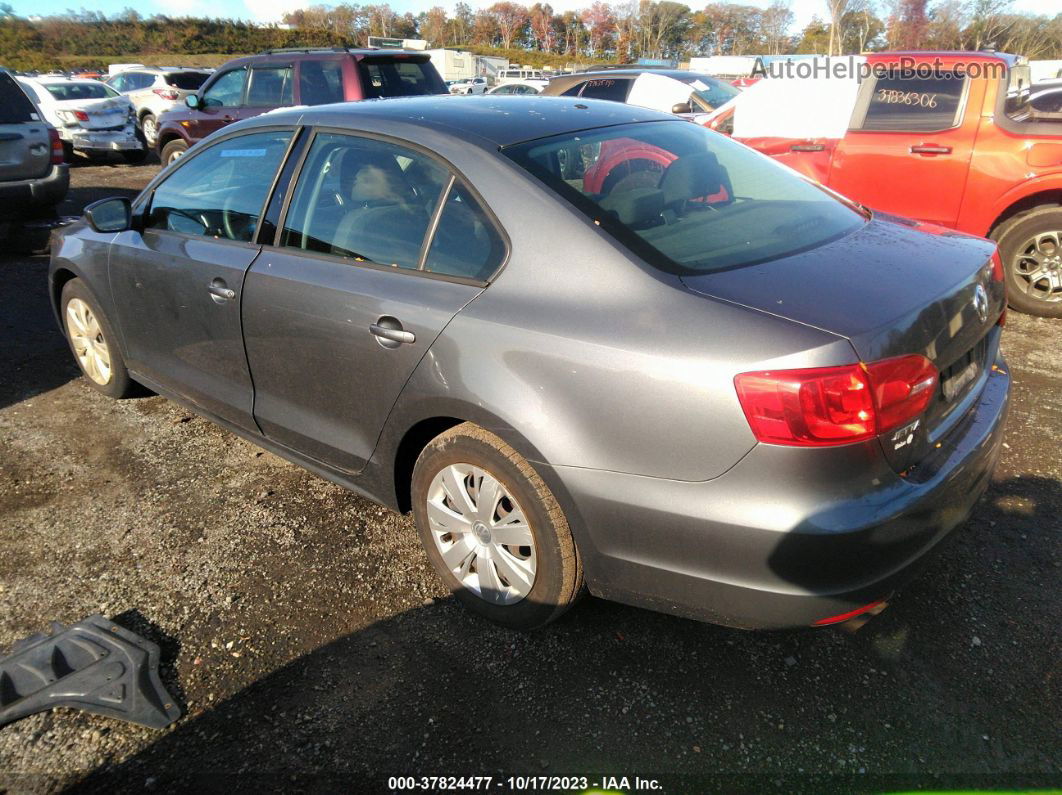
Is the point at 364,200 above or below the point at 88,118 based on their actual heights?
above

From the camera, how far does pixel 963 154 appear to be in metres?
5.44

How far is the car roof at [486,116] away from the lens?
8.66ft

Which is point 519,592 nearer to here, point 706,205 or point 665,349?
point 665,349

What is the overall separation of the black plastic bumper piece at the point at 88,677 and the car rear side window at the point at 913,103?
5.92 m

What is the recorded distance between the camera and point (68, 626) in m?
2.63

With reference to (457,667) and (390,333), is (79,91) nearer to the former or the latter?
(390,333)

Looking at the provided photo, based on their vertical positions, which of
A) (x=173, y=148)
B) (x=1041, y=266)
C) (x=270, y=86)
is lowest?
(x=1041, y=266)

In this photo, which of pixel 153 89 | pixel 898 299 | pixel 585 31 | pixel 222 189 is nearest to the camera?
pixel 898 299

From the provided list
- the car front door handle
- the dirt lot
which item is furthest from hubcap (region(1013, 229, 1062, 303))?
the car front door handle

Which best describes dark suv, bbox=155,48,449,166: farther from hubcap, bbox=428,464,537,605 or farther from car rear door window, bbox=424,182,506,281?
hubcap, bbox=428,464,537,605

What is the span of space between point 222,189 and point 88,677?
2.08 metres

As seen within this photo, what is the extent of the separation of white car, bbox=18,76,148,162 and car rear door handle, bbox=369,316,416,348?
47.4 ft

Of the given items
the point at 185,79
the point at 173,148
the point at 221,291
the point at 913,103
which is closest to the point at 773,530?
the point at 221,291

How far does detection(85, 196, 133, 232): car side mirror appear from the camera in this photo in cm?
371
